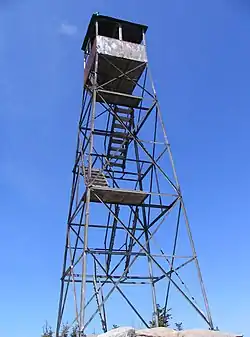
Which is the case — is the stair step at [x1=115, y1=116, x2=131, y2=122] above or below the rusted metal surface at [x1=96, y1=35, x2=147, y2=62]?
below

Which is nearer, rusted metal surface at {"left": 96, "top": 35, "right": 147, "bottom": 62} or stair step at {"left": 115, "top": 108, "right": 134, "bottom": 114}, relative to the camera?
rusted metal surface at {"left": 96, "top": 35, "right": 147, "bottom": 62}

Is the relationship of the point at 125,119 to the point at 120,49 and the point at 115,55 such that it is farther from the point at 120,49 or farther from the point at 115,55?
the point at 120,49

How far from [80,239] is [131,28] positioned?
9.71m

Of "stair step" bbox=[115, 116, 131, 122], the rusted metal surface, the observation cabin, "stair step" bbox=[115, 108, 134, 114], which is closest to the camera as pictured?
the rusted metal surface

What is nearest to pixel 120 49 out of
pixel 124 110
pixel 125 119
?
pixel 124 110

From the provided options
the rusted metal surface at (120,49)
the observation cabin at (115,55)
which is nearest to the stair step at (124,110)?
the observation cabin at (115,55)

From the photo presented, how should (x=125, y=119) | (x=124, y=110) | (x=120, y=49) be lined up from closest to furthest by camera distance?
(x=120, y=49) < (x=125, y=119) < (x=124, y=110)

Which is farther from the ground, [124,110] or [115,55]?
[115,55]

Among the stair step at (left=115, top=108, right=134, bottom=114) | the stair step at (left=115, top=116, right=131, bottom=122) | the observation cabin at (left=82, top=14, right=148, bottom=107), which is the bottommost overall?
the stair step at (left=115, top=116, right=131, bottom=122)

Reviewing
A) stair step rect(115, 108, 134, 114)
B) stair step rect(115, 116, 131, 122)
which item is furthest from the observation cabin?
stair step rect(115, 116, 131, 122)

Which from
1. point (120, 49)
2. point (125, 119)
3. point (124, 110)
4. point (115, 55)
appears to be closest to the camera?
point (115, 55)

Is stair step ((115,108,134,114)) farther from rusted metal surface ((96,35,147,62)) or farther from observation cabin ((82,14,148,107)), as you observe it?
rusted metal surface ((96,35,147,62))

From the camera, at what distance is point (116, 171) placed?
656 inches

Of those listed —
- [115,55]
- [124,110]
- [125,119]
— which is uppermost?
[115,55]
